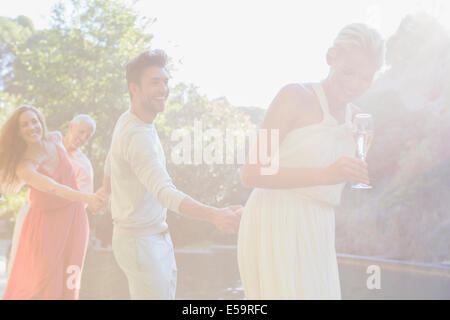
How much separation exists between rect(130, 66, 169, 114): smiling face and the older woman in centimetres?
80

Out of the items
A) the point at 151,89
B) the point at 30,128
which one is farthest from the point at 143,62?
the point at 30,128

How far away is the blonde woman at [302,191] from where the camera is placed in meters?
1.65

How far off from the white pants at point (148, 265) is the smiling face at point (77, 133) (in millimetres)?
1449

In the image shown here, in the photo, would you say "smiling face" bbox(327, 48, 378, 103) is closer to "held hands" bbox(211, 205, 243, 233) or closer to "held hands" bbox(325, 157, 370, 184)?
"held hands" bbox(325, 157, 370, 184)

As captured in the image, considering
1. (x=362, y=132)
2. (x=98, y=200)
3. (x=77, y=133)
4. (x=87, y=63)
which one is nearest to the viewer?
(x=362, y=132)

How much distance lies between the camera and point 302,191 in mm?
1692

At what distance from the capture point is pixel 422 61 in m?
17.7

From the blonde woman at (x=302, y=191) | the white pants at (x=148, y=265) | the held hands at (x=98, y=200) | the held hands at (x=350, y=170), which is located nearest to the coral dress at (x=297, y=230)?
the blonde woman at (x=302, y=191)

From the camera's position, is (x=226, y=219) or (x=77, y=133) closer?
(x=226, y=219)

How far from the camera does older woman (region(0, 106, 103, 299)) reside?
2.92m

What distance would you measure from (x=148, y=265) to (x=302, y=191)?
2.56 ft

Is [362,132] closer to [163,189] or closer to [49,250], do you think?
[163,189]

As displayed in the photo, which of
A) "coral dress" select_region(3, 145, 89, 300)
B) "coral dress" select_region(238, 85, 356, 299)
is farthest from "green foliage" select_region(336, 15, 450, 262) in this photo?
"coral dress" select_region(238, 85, 356, 299)

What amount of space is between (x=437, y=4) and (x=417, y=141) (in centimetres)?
751
